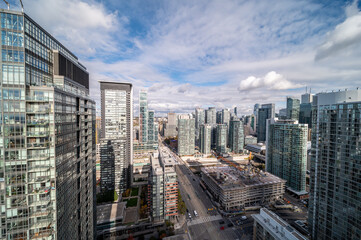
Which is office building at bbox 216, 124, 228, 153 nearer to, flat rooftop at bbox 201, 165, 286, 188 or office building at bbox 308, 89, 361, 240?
flat rooftop at bbox 201, 165, 286, 188

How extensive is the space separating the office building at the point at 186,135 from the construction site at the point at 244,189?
67.5 meters

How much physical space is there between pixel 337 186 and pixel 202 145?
385 feet

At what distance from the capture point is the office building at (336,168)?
33906mm

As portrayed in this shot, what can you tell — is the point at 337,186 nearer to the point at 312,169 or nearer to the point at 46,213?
the point at 312,169

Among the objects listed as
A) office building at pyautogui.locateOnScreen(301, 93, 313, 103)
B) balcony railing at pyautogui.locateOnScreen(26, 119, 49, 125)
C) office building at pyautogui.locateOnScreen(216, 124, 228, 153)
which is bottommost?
office building at pyautogui.locateOnScreen(216, 124, 228, 153)

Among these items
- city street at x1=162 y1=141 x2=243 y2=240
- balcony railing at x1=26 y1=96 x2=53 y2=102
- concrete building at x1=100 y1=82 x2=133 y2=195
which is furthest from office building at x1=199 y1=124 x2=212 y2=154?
balcony railing at x1=26 y1=96 x2=53 y2=102

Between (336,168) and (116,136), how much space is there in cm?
8316

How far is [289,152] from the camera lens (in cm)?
8106

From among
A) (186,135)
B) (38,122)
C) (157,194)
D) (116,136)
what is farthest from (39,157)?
(186,135)

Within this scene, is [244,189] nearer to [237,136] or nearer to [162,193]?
[162,193]

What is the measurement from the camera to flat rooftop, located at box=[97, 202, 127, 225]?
5206 cm

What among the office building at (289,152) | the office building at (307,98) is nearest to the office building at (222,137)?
the office building at (289,152)

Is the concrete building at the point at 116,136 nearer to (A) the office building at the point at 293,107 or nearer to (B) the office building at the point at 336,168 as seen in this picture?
(B) the office building at the point at 336,168

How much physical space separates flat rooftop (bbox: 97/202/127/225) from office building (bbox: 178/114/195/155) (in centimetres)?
8926
